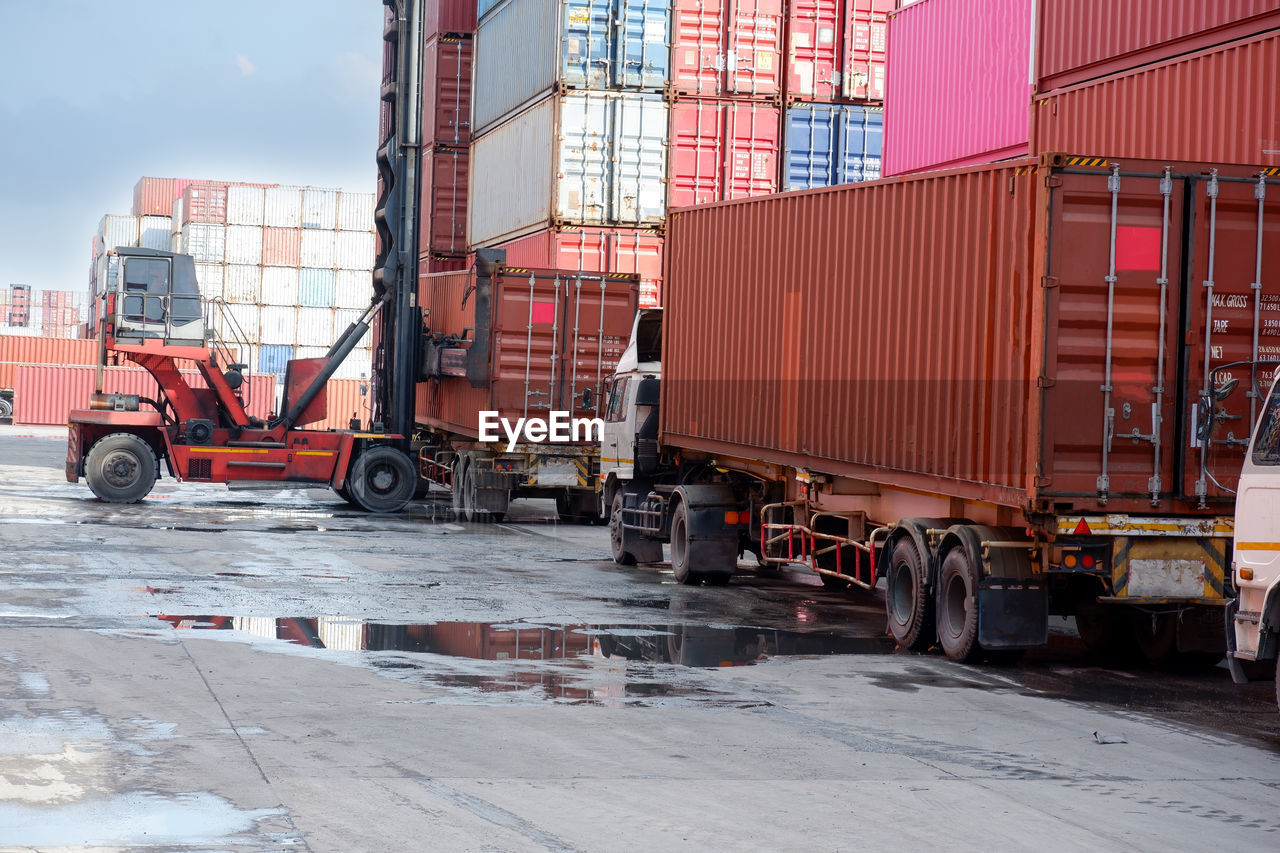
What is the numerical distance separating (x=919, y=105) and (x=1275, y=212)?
38.7ft

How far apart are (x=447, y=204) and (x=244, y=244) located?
33.3m

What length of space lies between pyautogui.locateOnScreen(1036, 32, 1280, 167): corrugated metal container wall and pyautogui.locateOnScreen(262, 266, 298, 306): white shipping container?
54.0m

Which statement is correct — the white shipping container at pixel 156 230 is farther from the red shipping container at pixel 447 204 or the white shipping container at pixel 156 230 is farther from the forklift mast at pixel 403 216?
the forklift mast at pixel 403 216

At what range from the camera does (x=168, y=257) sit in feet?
75.3

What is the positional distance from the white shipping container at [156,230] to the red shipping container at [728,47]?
5634 centimetres

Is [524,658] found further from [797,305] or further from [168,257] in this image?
[168,257]

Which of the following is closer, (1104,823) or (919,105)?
(1104,823)

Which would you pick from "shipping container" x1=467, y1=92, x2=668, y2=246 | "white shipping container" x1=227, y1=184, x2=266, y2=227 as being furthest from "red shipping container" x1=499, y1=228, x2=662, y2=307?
"white shipping container" x1=227, y1=184, x2=266, y2=227

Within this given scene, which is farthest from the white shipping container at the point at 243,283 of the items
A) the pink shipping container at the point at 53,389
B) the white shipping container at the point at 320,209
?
the pink shipping container at the point at 53,389

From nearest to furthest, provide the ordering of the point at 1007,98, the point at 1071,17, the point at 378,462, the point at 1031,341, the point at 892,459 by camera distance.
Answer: the point at 1031,341
the point at 892,459
the point at 1071,17
the point at 1007,98
the point at 378,462

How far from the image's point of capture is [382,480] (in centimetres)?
2405

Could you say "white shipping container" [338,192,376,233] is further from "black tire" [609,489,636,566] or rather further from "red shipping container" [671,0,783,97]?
"black tire" [609,489,636,566]

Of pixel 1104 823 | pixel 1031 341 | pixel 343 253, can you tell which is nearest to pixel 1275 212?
pixel 1031 341

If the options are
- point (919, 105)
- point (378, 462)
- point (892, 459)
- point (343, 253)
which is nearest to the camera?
point (892, 459)
